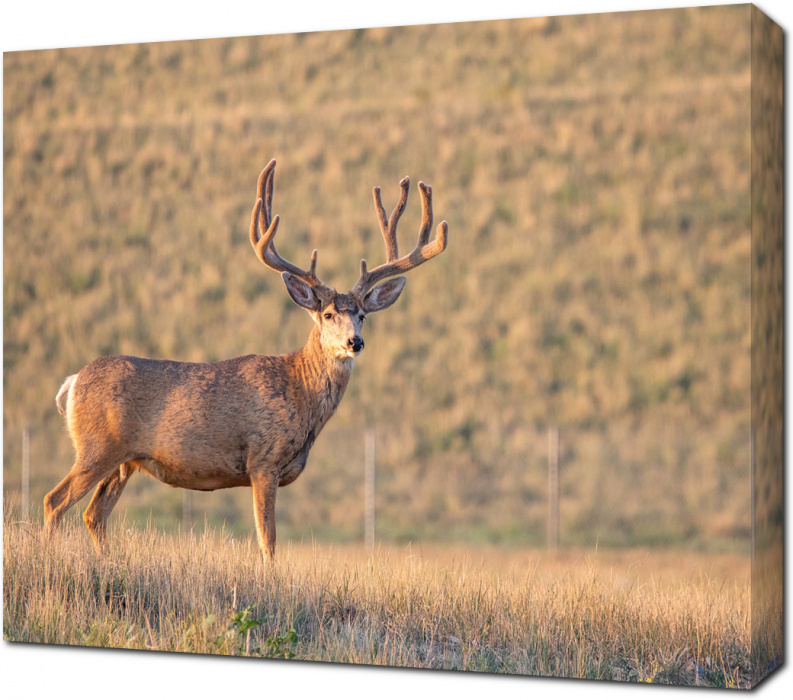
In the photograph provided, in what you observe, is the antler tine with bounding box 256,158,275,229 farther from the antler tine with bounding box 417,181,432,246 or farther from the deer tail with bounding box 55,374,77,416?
the deer tail with bounding box 55,374,77,416

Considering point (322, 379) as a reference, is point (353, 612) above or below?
below

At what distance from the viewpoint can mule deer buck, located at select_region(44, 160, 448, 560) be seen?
30.1 feet

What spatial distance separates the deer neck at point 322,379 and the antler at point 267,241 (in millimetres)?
391

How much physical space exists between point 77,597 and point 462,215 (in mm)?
18514

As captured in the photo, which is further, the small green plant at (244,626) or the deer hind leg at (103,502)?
the deer hind leg at (103,502)

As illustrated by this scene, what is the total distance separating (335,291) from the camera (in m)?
9.38

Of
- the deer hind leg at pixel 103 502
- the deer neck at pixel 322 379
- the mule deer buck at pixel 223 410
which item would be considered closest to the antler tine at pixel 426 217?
the mule deer buck at pixel 223 410

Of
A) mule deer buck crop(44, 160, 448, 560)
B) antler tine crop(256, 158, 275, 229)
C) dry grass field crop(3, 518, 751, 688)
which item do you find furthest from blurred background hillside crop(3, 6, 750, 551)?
dry grass field crop(3, 518, 751, 688)

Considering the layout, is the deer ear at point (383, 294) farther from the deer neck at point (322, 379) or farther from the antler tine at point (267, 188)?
the antler tine at point (267, 188)

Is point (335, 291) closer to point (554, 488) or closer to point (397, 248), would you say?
point (397, 248)

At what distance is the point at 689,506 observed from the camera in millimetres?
20250

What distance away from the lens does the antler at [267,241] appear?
947 centimetres

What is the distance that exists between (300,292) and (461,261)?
16584 mm

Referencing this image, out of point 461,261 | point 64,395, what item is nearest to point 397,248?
point 64,395
